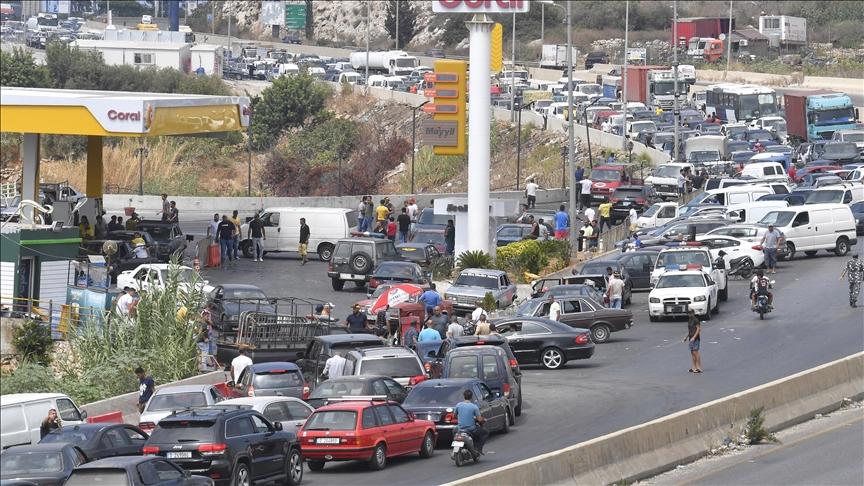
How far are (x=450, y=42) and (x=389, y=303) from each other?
468 ft

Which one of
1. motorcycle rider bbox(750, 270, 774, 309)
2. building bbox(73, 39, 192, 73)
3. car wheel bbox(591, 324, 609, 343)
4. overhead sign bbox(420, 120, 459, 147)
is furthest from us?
building bbox(73, 39, 192, 73)

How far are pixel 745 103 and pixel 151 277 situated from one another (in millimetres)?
58721

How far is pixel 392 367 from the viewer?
92.7ft

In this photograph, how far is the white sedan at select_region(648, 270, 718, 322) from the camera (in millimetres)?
38719

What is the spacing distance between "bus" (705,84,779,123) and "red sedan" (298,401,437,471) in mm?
66865

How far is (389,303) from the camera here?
37.8 metres

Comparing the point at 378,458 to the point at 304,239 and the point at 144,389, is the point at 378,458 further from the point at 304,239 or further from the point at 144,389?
the point at 304,239

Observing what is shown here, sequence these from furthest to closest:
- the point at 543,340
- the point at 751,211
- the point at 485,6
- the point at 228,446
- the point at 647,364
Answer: the point at 751,211, the point at 485,6, the point at 543,340, the point at 647,364, the point at 228,446

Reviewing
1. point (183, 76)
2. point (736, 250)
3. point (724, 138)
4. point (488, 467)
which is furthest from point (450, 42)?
point (488, 467)

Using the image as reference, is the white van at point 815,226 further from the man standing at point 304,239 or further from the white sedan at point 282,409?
the white sedan at point 282,409

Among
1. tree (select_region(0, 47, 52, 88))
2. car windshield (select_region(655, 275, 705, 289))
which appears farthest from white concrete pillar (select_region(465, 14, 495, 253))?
tree (select_region(0, 47, 52, 88))

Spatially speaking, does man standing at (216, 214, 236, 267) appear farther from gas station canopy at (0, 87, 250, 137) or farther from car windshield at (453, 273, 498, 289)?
car windshield at (453, 273, 498, 289)

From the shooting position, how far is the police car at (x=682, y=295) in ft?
127

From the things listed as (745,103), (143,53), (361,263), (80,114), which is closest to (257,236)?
(361,263)
